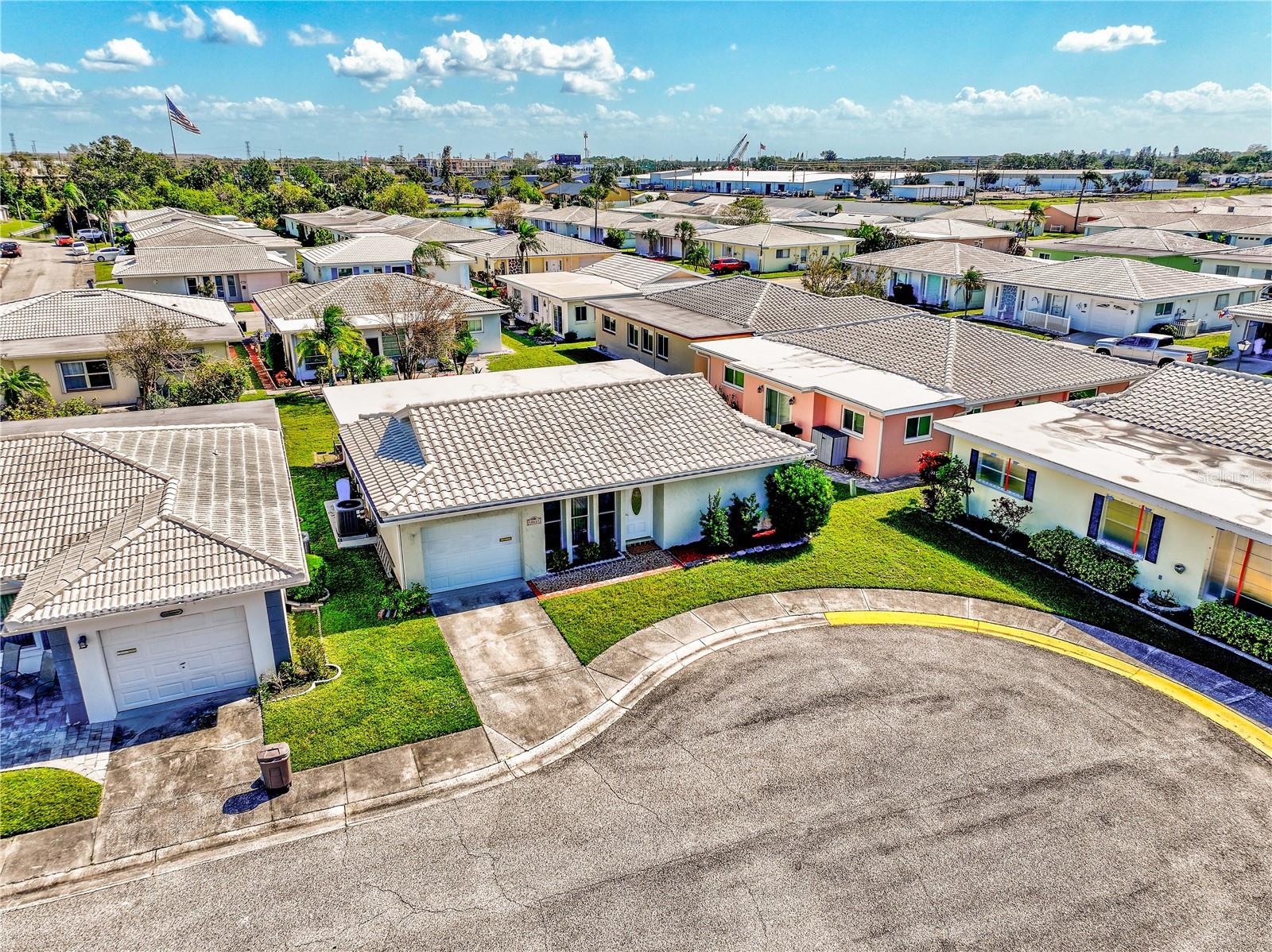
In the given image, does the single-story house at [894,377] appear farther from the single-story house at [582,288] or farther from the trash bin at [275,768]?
the trash bin at [275,768]

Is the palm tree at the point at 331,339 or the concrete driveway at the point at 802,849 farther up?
the palm tree at the point at 331,339

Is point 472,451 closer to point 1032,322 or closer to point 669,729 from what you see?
point 669,729

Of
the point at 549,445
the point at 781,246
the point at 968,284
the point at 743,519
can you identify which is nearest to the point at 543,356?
the point at 549,445

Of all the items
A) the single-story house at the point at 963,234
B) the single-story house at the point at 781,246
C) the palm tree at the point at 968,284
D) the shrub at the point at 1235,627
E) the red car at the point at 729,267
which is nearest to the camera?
the shrub at the point at 1235,627

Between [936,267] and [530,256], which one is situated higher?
[530,256]

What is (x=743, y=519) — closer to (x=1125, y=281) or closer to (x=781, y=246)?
(x=1125, y=281)

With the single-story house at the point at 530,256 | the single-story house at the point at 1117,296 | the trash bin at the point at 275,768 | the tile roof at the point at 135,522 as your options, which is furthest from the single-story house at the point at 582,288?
the trash bin at the point at 275,768
